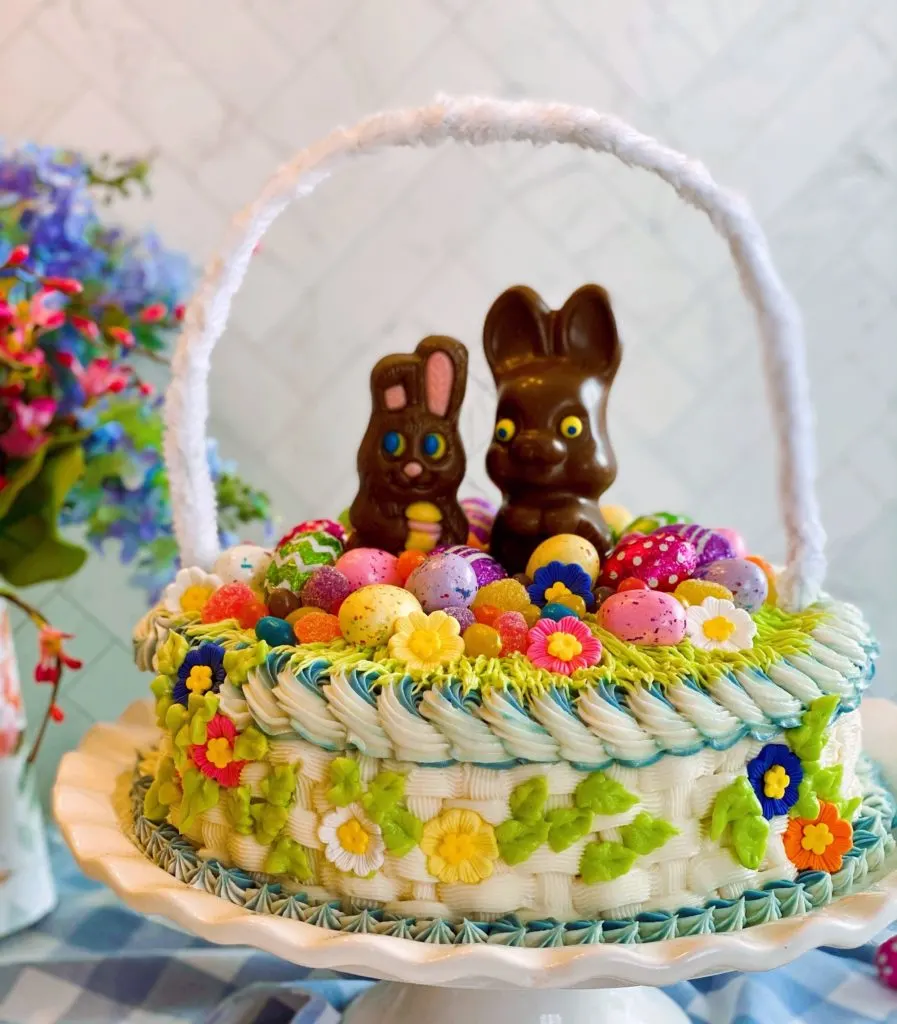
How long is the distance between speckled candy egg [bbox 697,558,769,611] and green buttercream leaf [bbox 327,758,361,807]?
423 millimetres

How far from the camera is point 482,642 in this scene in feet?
3.04

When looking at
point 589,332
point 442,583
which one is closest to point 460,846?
point 442,583

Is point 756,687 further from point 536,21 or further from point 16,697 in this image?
point 536,21

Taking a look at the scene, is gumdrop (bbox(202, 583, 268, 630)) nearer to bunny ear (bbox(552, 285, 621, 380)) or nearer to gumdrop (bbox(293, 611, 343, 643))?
Result: gumdrop (bbox(293, 611, 343, 643))

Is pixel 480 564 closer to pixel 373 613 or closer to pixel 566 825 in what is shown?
pixel 373 613

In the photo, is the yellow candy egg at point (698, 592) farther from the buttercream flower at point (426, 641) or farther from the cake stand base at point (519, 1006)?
the cake stand base at point (519, 1006)

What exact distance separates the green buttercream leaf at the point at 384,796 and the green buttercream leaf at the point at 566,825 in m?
0.12

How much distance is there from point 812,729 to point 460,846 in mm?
322

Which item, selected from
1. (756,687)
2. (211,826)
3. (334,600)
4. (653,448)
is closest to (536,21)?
(653,448)

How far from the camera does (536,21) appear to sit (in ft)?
5.33

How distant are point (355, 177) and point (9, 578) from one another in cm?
83

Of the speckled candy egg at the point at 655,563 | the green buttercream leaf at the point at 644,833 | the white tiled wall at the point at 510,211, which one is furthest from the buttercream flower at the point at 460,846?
the white tiled wall at the point at 510,211

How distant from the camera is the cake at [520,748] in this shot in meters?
0.85

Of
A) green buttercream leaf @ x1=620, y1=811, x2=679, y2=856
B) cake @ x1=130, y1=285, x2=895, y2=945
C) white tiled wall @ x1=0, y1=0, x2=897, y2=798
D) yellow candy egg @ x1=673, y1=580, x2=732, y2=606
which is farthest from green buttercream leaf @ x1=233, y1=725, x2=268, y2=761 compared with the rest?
white tiled wall @ x1=0, y1=0, x2=897, y2=798
